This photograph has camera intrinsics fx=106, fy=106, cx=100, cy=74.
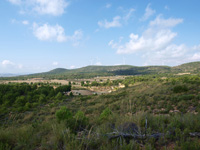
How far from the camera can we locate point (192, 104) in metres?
9.86

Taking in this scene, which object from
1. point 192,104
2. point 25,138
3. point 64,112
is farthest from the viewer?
point 192,104

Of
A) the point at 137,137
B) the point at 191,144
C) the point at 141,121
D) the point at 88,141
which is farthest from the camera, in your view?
the point at 141,121

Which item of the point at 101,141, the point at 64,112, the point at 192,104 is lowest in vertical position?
the point at 192,104

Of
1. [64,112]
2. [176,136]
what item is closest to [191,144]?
[176,136]

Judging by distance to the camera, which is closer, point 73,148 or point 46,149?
point 73,148

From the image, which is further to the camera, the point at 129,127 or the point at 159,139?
the point at 129,127

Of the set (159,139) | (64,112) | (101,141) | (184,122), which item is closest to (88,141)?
(101,141)

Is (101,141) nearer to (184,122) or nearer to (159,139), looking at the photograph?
(159,139)

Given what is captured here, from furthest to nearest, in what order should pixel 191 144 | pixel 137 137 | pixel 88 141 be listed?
1. pixel 137 137
2. pixel 88 141
3. pixel 191 144

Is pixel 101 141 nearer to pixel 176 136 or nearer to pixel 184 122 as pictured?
pixel 176 136

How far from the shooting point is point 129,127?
11.5 ft

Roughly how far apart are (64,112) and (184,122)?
5685mm

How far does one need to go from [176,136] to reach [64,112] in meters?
5.41

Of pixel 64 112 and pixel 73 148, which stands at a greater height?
pixel 73 148
